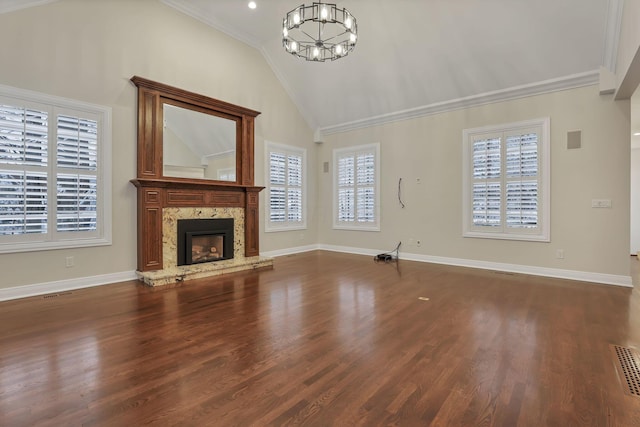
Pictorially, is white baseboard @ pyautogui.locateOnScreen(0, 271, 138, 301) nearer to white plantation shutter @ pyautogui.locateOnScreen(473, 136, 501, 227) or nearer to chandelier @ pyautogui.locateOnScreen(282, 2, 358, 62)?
chandelier @ pyautogui.locateOnScreen(282, 2, 358, 62)

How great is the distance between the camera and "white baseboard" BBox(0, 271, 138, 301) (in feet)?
12.4

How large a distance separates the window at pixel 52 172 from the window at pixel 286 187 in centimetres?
310

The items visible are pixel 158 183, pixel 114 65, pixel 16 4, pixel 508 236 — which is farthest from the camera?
pixel 508 236

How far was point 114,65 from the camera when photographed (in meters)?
4.57

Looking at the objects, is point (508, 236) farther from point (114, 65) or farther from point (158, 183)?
point (114, 65)

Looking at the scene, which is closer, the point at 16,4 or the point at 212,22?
the point at 16,4

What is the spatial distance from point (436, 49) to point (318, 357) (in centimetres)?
518

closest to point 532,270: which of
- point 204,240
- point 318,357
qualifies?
point 318,357

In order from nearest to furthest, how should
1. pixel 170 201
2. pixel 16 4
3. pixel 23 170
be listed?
pixel 16 4 < pixel 23 170 < pixel 170 201

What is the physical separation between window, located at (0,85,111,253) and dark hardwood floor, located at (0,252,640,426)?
0.84 meters

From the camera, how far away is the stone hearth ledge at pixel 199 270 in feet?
14.8

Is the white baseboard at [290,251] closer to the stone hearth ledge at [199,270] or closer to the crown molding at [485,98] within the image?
the stone hearth ledge at [199,270]

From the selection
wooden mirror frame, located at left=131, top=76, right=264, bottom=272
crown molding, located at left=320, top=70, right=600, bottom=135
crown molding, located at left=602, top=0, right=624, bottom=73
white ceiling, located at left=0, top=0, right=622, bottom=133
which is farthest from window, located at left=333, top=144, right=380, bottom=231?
crown molding, located at left=602, top=0, right=624, bottom=73

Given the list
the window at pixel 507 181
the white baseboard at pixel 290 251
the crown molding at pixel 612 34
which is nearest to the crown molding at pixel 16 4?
the white baseboard at pixel 290 251
